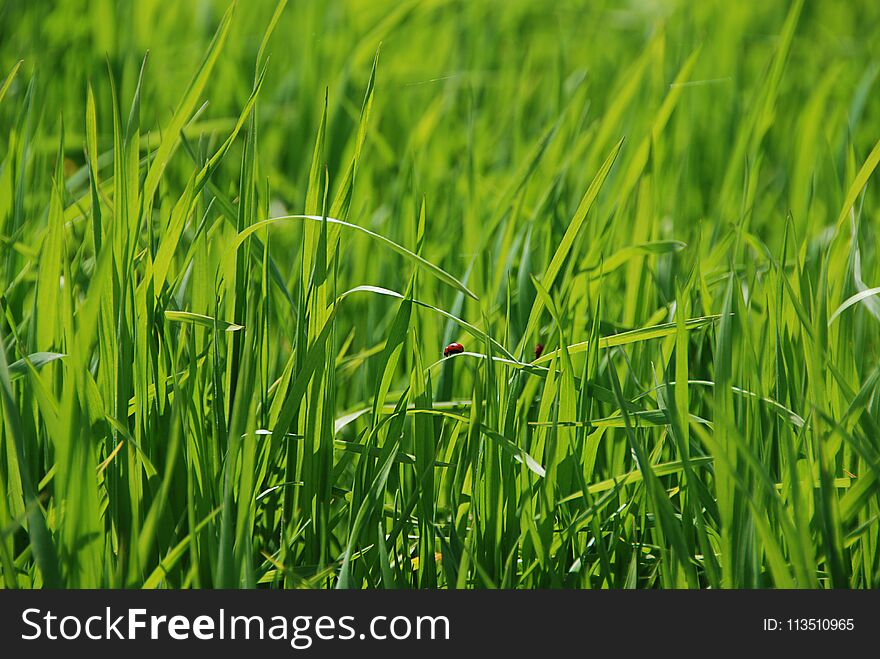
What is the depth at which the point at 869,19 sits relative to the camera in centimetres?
191

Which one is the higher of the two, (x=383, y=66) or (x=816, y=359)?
(x=383, y=66)

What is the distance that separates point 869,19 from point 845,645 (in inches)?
69.9

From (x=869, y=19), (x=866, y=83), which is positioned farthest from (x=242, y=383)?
(x=869, y=19)

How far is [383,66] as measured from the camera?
5.14 feet

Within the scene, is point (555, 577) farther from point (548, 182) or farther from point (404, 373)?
point (548, 182)

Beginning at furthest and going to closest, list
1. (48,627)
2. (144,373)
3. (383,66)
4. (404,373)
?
(383,66), (404,373), (144,373), (48,627)

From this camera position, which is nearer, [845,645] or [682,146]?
[845,645]

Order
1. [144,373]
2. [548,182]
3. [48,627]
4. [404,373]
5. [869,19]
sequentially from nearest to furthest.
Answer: [48,627], [144,373], [404,373], [548,182], [869,19]

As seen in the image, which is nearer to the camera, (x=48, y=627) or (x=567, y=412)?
(x=48, y=627)

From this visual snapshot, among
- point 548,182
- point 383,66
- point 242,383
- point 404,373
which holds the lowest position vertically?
Result: point 242,383

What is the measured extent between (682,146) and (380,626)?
3.32 feet

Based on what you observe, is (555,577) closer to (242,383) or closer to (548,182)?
(242,383)

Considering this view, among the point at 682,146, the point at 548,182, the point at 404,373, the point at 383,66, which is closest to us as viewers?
the point at 404,373

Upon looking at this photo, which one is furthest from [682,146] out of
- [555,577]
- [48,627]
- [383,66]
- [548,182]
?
[48,627]
